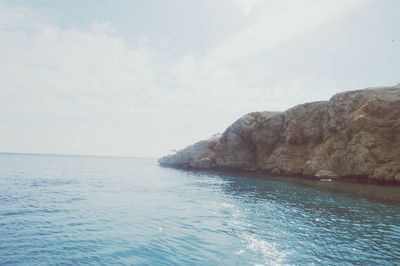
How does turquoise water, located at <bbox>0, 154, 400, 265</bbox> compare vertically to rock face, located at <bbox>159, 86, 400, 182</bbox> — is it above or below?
below

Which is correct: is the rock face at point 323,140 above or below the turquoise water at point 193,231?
above

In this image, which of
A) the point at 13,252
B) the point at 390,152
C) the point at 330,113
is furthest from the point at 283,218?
the point at 330,113

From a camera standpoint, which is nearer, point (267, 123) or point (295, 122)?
point (295, 122)

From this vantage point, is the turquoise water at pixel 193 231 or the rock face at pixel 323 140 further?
the rock face at pixel 323 140

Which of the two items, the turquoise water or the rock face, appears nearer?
the turquoise water

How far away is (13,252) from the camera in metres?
15.5

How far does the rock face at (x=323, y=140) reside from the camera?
58406 mm

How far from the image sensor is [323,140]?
72125 mm

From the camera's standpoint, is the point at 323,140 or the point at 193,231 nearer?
the point at 193,231

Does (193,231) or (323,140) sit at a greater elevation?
(323,140)

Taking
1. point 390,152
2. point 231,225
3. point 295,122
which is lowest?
point 231,225

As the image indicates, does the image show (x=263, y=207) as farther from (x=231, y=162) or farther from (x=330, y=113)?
(x=231, y=162)

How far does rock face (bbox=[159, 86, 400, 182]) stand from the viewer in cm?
5841

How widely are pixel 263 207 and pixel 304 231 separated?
1010cm
